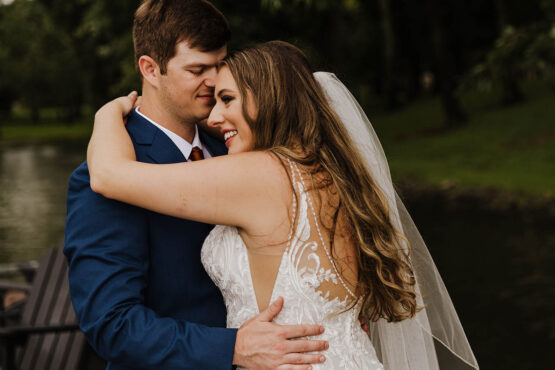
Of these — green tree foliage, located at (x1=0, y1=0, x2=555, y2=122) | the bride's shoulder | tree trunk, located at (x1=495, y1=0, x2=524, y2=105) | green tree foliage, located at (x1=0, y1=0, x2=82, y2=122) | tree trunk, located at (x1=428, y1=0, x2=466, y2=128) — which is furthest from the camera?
green tree foliage, located at (x1=0, y1=0, x2=82, y2=122)

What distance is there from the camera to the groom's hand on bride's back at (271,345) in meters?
2.13

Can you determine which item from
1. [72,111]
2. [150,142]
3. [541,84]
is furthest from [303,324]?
[72,111]

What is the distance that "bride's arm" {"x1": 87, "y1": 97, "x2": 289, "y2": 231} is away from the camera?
2.12m

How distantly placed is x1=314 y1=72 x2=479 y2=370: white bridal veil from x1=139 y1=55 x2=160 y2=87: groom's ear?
649 mm

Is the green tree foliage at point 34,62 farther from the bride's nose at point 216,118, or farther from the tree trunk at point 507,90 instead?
the bride's nose at point 216,118

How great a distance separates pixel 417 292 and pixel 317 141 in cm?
89

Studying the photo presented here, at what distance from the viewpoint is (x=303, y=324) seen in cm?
224

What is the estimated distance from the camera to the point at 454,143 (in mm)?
19844

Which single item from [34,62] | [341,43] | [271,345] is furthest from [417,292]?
[34,62]

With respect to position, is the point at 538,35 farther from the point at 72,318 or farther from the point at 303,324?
the point at 303,324

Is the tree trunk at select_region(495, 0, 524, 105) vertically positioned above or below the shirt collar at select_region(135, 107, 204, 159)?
above

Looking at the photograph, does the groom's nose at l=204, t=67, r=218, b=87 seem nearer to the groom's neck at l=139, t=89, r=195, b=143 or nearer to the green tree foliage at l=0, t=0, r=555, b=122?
the groom's neck at l=139, t=89, r=195, b=143

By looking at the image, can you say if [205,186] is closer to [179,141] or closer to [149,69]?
[179,141]

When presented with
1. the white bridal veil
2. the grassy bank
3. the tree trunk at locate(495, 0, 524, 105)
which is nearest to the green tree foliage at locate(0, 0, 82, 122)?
the grassy bank
